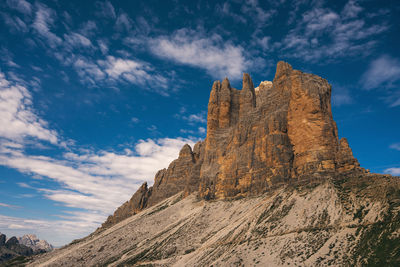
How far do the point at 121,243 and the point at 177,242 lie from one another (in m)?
23.6

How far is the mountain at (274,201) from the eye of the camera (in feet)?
111

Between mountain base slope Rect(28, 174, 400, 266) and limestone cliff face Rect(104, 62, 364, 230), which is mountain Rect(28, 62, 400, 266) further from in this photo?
limestone cliff face Rect(104, 62, 364, 230)

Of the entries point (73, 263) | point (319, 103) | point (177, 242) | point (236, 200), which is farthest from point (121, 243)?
point (319, 103)

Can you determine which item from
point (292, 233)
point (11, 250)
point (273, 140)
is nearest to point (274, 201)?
point (292, 233)

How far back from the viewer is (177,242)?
5991cm

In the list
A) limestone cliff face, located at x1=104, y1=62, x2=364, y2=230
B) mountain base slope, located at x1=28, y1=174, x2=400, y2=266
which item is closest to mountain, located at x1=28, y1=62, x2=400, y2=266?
mountain base slope, located at x1=28, y1=174, x2=400, y2=266

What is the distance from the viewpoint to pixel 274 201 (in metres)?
51.9

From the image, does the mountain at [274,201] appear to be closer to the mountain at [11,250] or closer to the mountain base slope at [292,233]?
the mountain base slope at [292,233]

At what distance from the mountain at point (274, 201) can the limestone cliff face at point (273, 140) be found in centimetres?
25

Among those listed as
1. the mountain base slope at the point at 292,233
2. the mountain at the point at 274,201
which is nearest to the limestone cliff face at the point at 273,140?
the mountain at the point at 274,201

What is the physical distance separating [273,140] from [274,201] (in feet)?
69.4

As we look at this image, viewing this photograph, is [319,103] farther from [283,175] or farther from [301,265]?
[301,265]

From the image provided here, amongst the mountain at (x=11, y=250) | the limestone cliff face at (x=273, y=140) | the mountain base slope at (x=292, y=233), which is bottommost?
the mountain at (x=11, y=250)

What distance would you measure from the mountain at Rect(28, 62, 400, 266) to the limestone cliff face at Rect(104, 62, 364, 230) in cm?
25
